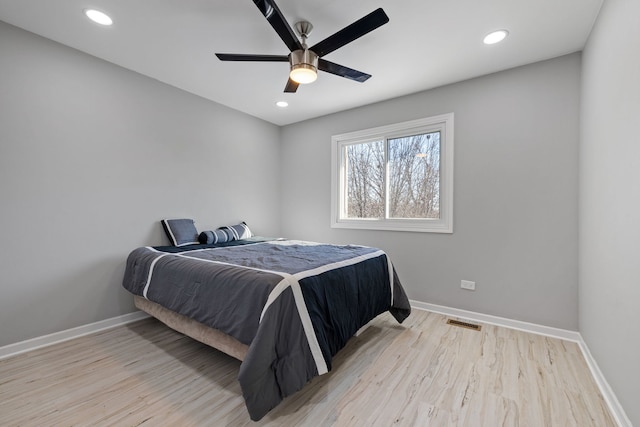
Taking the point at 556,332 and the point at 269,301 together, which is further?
the point at 556,332

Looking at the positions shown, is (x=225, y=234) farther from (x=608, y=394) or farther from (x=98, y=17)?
(x=608, y=394)

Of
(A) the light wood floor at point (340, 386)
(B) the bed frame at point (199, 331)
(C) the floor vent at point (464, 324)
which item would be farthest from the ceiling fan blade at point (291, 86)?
(C) the floor vent at point (464, 324)

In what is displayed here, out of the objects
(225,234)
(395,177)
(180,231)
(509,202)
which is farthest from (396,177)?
(180,231)

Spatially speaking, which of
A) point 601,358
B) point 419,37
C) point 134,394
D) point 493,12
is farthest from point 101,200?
point 601,358

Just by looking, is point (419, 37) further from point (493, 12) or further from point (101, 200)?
point (101, 200)

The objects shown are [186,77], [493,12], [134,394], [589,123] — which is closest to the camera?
[134,394]

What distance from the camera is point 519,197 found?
8.80ft

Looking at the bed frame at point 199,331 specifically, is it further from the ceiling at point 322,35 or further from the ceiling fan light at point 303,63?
the ceiling at point 322,35

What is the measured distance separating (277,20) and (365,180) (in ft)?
8.23

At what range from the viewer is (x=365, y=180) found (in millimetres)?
3902

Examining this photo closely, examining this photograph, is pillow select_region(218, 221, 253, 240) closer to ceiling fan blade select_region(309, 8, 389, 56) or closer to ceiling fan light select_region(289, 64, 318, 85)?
ceiling fan light select_region(289, 64, 318, 85)

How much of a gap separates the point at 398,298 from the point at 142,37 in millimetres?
3242

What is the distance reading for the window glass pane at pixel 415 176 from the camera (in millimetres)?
3275

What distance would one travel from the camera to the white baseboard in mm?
1548
